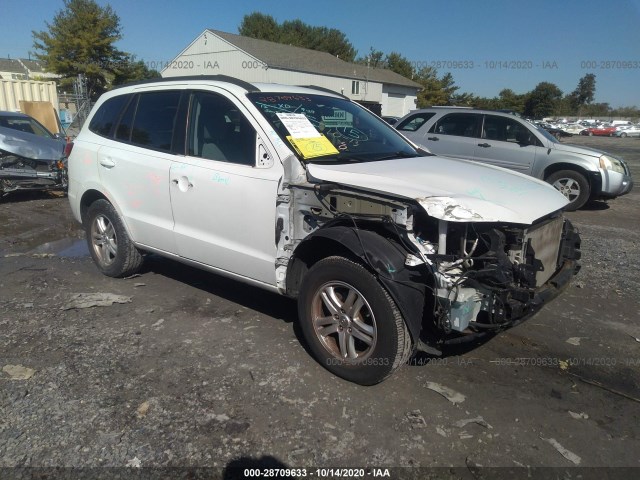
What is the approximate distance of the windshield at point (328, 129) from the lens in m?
3.42

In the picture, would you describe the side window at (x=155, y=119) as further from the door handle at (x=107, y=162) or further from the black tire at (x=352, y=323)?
the black tire at (x=352, y=323)

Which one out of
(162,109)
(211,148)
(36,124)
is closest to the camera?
(211,148)

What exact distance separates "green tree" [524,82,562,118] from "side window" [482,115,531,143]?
214 feet

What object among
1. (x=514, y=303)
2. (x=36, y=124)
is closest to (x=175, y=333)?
(x=514, y=303)

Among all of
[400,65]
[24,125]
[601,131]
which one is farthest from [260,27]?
[24,125]

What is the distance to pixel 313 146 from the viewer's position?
3.41m

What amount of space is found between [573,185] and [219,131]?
7.41 meters

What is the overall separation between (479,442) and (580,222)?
21.3 feet

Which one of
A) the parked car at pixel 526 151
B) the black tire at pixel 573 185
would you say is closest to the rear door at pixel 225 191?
the parked car at pixel 526 151

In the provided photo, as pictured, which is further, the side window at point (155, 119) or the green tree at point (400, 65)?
the green tree at point (400, 65)

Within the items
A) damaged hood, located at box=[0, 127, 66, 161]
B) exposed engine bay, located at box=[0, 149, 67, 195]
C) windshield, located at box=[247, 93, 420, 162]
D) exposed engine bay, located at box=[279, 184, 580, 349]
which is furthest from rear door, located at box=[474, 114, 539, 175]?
damaged hood, located at box=[0, 127, 66, 161]

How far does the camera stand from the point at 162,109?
418 centimetres

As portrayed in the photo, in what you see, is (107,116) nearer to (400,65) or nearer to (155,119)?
(155,119)

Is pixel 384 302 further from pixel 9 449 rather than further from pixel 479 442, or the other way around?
pixel 9 449
